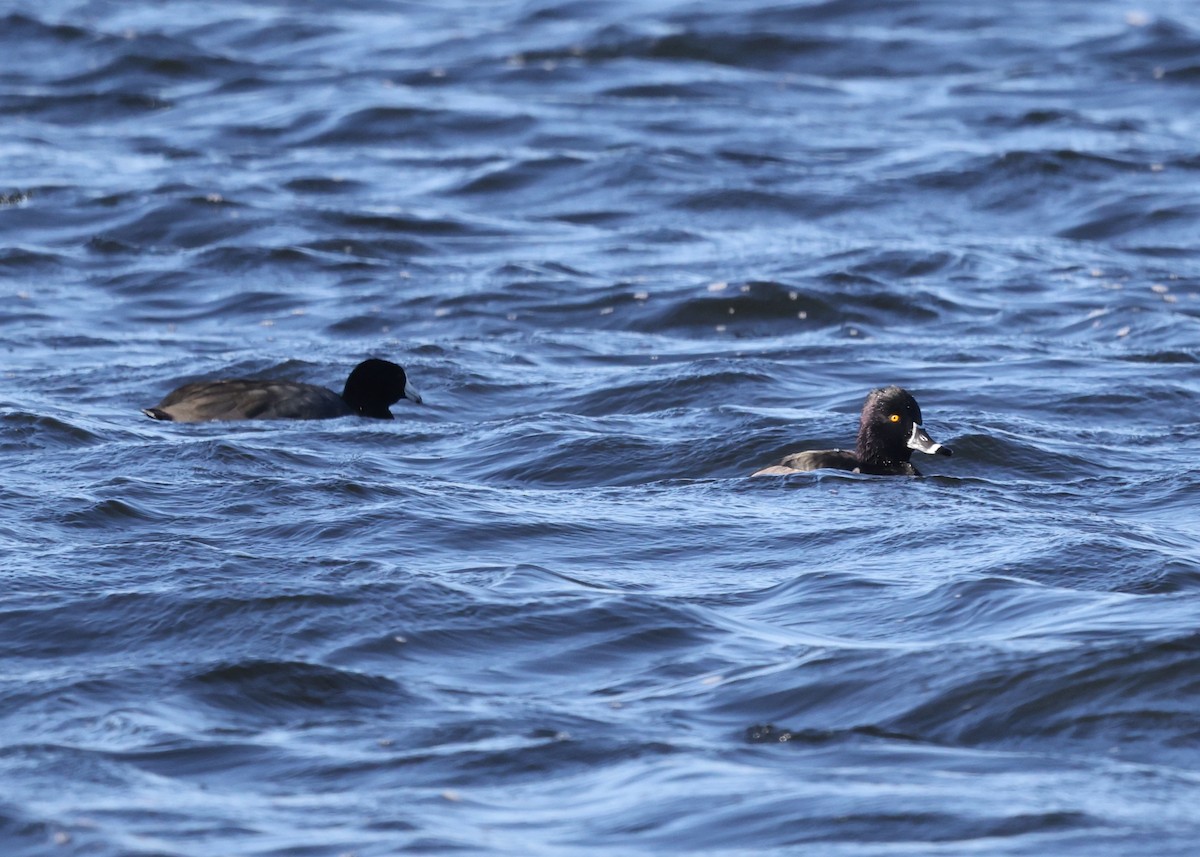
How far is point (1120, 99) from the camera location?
2473 centimetres

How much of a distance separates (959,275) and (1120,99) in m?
8.07

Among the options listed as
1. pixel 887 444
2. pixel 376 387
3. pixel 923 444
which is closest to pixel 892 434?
pixel 887 444

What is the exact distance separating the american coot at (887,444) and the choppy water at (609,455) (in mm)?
258

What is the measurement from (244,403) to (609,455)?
7.82 feet

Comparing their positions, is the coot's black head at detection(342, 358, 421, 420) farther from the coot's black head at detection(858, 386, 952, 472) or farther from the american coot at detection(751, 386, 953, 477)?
the coot's black head at detection(858, 386, 952, 472)

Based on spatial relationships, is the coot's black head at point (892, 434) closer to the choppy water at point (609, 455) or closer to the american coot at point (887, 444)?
the american coot at point (887, 444)

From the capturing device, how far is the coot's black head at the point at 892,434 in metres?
11.7

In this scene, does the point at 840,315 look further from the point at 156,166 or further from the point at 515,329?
the point at 156,166

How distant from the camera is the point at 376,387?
1379cm

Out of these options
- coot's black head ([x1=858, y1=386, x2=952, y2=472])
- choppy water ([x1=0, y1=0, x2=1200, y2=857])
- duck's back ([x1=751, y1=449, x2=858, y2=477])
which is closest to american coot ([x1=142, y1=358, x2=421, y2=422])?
choppy water ([x1=0, y1=0, x2=1200, y2=857])

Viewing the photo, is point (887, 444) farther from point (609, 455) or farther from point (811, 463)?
point (609, 455)

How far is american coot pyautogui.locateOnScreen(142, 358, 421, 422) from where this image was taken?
12969 millimetres

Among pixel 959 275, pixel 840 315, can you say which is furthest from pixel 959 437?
pixel 959 275

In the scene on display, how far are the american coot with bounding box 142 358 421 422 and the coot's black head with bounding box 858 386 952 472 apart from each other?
3166 mm
